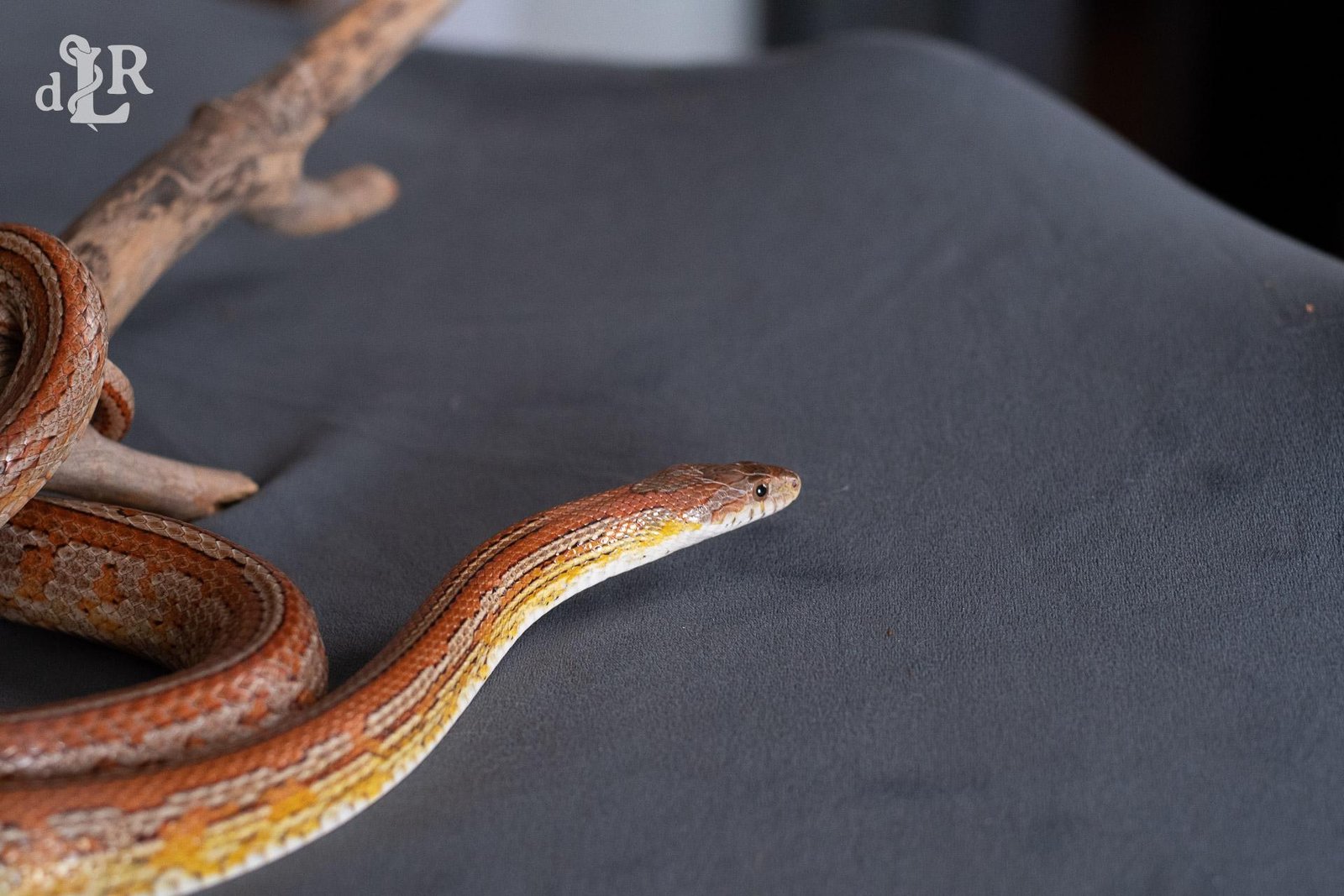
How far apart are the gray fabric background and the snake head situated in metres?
0.10

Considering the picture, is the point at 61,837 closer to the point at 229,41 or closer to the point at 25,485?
the point at 25,485

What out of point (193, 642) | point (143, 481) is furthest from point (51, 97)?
point (193, 642)

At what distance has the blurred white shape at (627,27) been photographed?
24.6 ft

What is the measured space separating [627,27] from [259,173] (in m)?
4.89

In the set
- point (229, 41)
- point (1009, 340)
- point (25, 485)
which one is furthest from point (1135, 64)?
point (25, 485)

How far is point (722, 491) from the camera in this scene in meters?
2.59

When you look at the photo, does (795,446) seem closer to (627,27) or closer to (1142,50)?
(1142,50)

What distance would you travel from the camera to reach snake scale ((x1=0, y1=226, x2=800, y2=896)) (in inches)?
70.6

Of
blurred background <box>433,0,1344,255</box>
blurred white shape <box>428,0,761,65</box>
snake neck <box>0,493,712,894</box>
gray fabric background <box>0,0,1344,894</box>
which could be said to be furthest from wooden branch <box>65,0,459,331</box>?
blurred white shape <box>428,0,761,65</box>

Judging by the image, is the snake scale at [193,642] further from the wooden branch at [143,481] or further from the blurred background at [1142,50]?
the blurred background at [1142,50]

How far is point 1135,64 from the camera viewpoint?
22.2 feet

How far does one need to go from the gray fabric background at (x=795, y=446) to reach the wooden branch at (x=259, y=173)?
40cm

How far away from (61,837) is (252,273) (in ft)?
8.62

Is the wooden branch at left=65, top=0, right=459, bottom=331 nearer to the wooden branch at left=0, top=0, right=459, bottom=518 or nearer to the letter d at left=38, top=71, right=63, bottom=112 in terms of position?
the wooden branch at left=0, top=0, right=459, bottom=518
